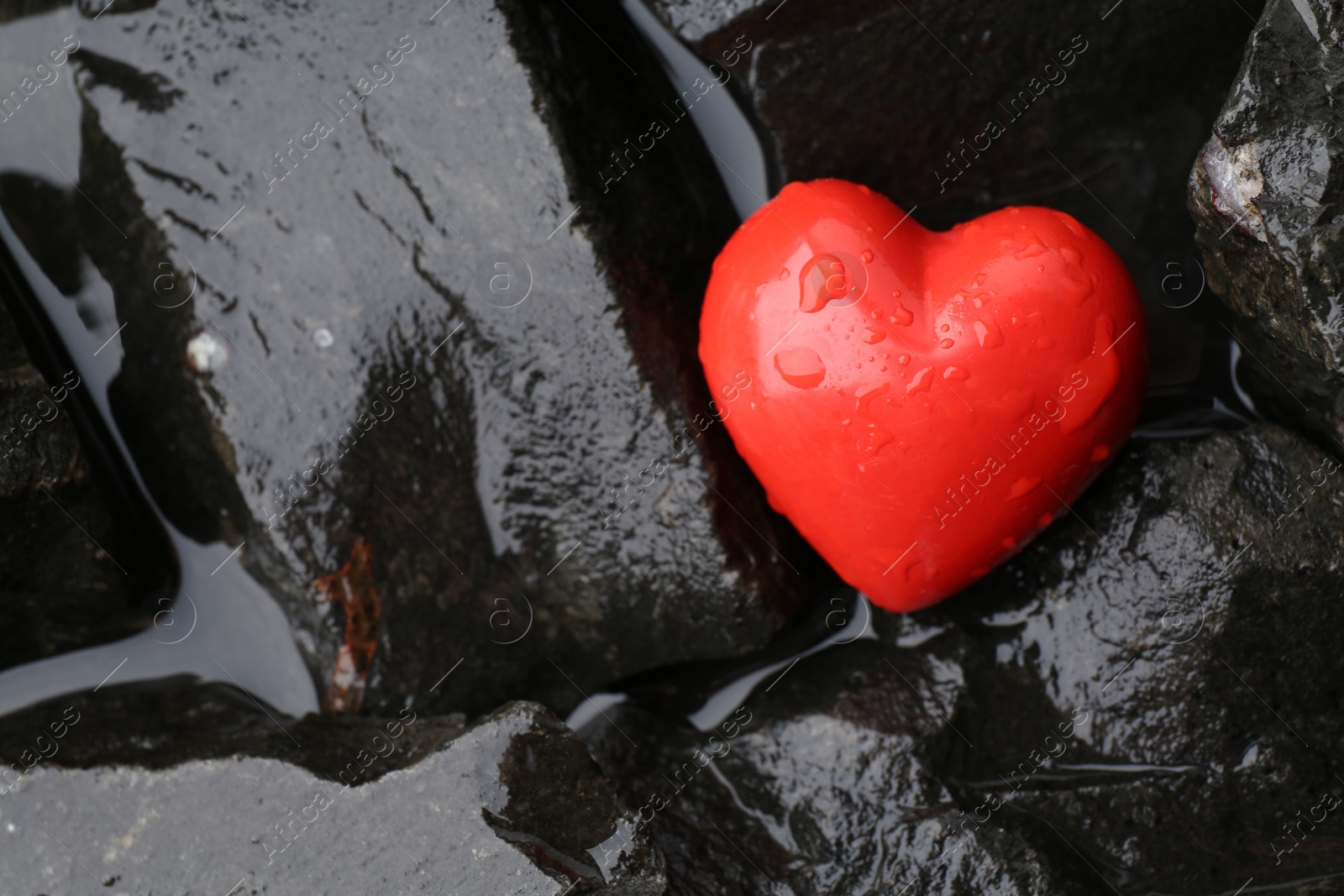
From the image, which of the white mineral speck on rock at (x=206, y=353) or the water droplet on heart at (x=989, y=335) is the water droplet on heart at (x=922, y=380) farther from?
the white mineral speck on rock at (x=206, y=353)

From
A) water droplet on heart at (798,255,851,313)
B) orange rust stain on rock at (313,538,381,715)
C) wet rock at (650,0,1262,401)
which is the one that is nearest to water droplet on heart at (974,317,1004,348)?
water droplet on heart at (798,255,851,313)

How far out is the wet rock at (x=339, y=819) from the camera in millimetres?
2535

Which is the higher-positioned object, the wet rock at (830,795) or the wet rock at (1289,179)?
the wet rock at (1289,179)

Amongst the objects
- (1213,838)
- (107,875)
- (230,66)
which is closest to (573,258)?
(230,66)

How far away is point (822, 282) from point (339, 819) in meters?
1.88

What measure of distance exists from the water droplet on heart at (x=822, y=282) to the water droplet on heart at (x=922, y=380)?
0.27m

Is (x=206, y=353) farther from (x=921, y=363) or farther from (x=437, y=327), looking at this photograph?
(x=921, y=363)

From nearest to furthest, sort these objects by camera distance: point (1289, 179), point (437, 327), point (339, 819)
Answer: point (1289, 179) < point (339, 819) < point (437, 327)

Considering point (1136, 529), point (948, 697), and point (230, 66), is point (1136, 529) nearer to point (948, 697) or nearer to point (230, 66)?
point (948, 697)

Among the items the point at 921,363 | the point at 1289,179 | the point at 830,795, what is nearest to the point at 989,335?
the point at 921,363

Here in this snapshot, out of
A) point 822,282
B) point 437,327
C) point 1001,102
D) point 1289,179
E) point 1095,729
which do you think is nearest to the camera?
point 1289,179

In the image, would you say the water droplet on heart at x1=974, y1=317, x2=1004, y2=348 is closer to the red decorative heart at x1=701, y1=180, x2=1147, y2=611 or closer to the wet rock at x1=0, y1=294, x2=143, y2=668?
the red decorative heart at x1=701, y1=180, x2=1147, y2=611

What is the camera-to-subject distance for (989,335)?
7.94ft

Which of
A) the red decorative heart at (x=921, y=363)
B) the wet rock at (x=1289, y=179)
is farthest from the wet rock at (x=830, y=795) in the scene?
the wet rock at (x=1289, y=179)
